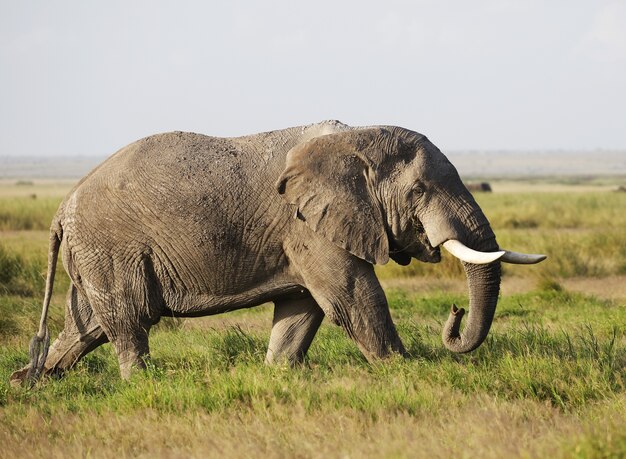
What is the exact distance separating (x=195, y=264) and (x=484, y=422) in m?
2.58

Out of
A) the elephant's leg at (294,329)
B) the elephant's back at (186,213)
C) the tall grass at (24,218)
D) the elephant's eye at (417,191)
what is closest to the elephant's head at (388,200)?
the elephant's eye at (417,191)

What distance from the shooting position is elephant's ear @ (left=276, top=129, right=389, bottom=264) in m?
7.48

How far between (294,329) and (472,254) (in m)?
1.50

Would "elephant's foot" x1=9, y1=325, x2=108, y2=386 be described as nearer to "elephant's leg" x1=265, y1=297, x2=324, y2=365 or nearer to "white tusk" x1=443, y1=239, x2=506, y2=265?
"elephant's leg" x1=265, y1=297, x2=324, y2=365

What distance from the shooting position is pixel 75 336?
8352 mm

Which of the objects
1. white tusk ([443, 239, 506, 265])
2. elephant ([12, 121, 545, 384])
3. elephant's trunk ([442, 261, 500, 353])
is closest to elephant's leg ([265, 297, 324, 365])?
elephant ([12, 121, 545, 384])

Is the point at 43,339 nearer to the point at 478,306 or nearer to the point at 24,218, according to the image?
the point at 478,306

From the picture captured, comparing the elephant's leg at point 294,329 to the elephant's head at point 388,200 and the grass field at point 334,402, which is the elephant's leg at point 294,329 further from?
the elephant's head at point 388,200

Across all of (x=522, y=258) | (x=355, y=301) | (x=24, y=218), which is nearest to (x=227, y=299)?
(x=355, y=301)

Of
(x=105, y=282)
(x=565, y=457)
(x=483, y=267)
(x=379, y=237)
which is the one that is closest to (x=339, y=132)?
(x=379, y=237)

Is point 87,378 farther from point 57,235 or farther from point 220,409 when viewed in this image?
point 220,409

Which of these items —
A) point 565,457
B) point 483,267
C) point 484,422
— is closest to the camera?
point 565,457

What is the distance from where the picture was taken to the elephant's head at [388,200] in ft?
24.5

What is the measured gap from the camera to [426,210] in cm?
752
